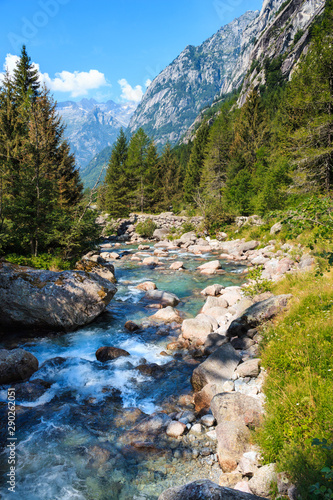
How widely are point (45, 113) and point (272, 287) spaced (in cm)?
2262

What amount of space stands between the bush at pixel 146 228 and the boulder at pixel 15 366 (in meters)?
28.5

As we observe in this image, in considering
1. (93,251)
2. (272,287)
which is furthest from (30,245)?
(272,287)

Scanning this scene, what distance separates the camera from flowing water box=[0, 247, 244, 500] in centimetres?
360

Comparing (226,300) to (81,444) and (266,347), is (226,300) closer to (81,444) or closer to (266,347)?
(266,347)

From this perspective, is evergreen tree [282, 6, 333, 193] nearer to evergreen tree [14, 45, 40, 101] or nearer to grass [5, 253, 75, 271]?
grass [5, 253, 75, 271]

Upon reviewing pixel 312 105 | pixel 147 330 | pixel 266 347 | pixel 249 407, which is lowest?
pixel 147 330

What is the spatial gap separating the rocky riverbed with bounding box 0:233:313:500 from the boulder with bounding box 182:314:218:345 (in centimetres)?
3

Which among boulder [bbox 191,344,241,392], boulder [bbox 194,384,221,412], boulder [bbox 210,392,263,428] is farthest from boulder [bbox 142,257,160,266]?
boulder [bbox 210,392,263,428]

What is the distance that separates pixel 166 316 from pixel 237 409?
19.4ft

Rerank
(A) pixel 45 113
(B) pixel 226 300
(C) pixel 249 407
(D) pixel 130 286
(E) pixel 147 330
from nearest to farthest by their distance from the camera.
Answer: (C) pixel 249 407, (E) pixel 147 330, (B) pixel 226 300, (D) pixel 130 286, (A) pixel 45 113

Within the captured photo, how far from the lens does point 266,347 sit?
5238 mm

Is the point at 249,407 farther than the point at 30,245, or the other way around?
the point at 30,245

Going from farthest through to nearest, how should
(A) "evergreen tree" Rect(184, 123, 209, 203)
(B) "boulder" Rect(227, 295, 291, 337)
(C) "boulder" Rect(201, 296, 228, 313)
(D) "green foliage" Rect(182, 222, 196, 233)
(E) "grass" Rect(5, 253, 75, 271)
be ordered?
(A) "evergreen tree" Rect(184, 123, 209, 203), (D) "green foliage" Rect(182, 222, 196, 233), (E) "grass" Rect(5, 253, 75, 271), (C) "boulder" Rect(201, 296, 228, 313), (B) "boulder" Rect(227, 295, 291, 337)

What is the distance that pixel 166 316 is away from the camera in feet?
32.8
